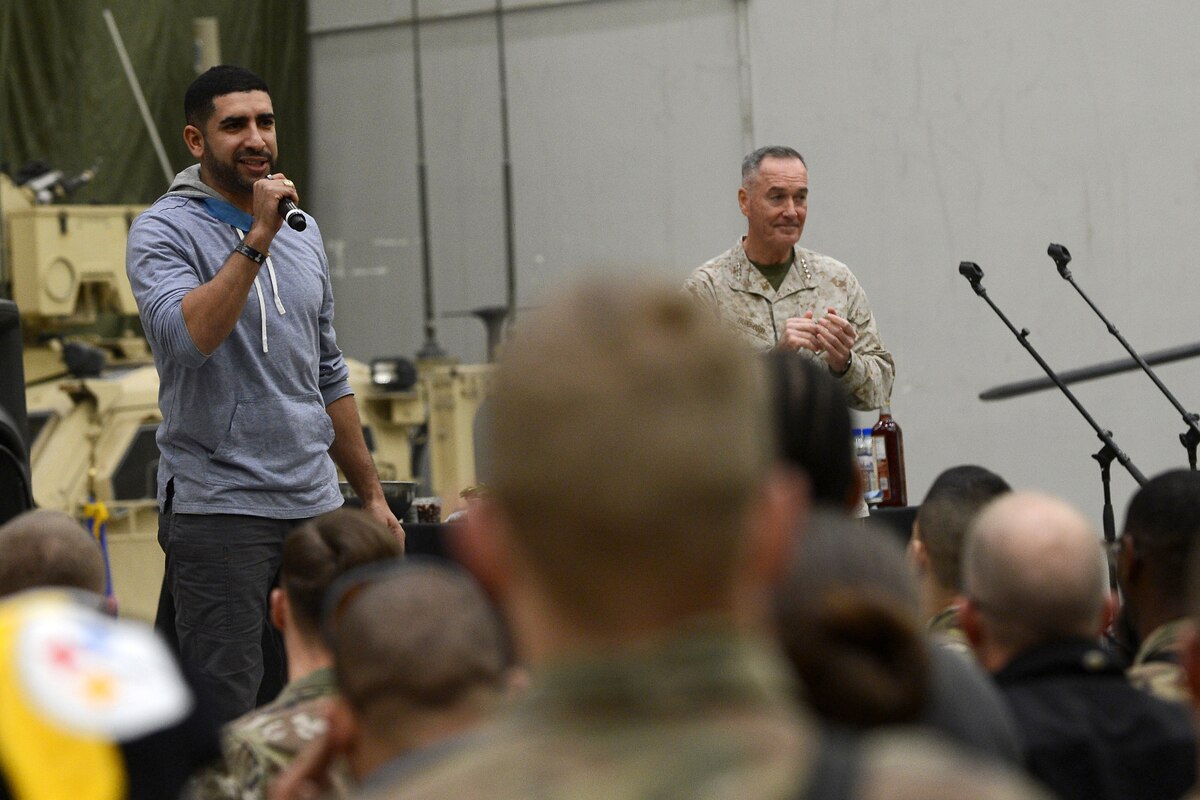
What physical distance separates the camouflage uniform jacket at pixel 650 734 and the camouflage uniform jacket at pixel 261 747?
131 cm

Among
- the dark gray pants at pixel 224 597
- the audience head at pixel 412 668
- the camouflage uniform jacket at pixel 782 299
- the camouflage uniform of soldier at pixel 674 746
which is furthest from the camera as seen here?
the camouflage uniform jacket at pixel 782 299

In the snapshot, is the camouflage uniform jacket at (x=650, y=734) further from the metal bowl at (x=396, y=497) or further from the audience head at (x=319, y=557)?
the metal bowl at (x=396, y=497)

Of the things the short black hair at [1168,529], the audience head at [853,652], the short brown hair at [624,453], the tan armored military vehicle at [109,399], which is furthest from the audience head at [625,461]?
the tan armored military vehicle at [109,399]

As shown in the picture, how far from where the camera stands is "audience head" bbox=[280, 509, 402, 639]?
2785mm

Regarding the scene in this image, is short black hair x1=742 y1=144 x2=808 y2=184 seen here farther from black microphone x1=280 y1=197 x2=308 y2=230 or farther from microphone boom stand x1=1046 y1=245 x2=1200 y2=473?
black microphone x1=280 y1=197 x2=308 y2=230

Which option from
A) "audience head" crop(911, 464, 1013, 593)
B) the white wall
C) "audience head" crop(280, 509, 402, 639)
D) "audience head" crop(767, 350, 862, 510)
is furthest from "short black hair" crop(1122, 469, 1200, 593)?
the white wall

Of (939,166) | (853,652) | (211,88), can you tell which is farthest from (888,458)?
(939,166)

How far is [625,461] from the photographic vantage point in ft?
3.25

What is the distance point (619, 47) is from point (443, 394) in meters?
3.03

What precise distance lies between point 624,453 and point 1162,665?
6.03 ft

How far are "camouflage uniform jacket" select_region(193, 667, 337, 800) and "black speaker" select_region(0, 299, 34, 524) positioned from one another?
76.0 inches

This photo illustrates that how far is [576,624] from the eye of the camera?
103cm

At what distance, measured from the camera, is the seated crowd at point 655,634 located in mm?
994

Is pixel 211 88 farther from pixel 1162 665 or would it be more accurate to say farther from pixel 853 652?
pixel 853 652
